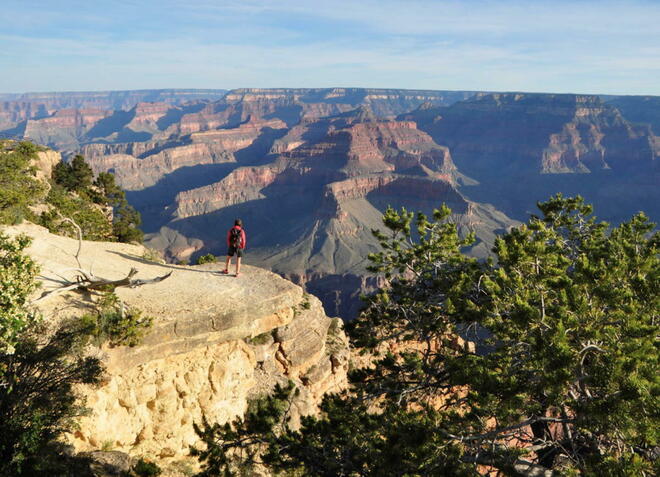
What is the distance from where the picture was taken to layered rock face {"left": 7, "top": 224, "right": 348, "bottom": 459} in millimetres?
13242

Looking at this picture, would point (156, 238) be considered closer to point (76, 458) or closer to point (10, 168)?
point (10, 168)

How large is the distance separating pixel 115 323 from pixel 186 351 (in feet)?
9.06

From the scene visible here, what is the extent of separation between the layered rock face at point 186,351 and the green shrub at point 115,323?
33 cm

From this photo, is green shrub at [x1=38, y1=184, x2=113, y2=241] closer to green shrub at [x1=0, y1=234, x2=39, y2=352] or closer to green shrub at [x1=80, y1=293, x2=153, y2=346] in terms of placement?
green shrub at [x1=80, y1=293, x2=153, y2=346]

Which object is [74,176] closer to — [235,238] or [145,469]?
[235,238]

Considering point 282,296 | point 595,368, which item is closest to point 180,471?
point 282,296

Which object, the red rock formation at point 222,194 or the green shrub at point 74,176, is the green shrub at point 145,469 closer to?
the green shrub at point 74,176

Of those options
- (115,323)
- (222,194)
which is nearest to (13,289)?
(115,323)

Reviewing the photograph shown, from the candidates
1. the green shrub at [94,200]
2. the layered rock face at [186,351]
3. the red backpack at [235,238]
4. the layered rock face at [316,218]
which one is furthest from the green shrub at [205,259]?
the layered rock face at [316,218]

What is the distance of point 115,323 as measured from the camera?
43.5 feet

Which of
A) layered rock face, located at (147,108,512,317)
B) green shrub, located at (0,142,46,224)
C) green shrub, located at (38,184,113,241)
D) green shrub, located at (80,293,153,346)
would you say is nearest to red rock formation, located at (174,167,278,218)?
layered rock face, located at (147,108,512,317)

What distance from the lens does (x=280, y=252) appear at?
461 ft

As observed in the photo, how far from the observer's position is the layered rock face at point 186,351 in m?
13.2

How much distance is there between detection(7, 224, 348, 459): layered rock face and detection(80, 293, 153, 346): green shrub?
33 cm
